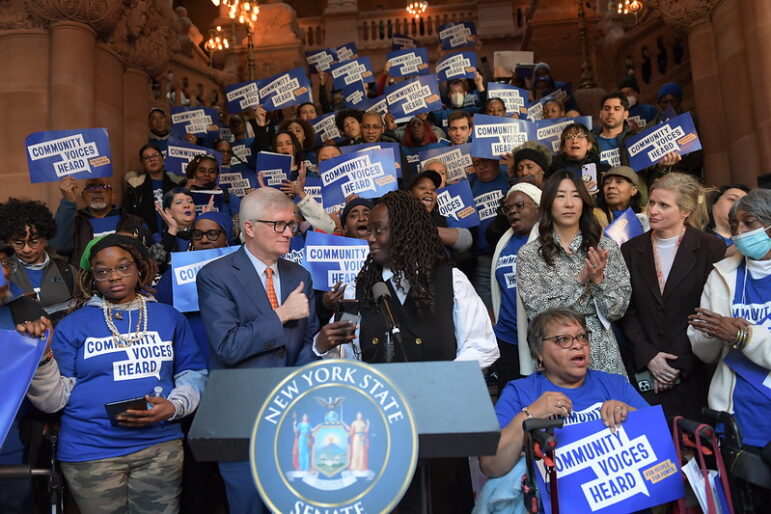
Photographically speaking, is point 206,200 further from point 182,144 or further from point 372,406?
point 372,406

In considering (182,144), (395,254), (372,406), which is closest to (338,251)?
(395,254)

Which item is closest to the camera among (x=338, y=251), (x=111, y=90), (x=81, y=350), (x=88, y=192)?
(x=81, y=350)

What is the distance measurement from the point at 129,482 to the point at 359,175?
355 cm

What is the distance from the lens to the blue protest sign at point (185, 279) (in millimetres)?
4676

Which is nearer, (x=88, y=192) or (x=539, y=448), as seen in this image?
(x=539, y=448)

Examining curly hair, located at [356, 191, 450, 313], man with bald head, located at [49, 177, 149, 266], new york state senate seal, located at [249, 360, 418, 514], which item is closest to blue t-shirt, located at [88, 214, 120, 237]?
man with bald head, located at [49, 177, 149, 266]

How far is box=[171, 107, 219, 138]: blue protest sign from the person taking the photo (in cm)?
1067

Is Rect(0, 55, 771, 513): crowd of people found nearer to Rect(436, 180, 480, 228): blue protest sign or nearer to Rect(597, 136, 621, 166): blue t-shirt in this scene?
Rect(436, 180, 480, 228): blue protest sign

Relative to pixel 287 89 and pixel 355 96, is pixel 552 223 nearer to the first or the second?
pixel 287 89

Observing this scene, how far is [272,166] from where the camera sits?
7391mm

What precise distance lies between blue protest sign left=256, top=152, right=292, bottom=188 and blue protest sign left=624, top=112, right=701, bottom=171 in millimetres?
3389

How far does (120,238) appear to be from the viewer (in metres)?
3.91

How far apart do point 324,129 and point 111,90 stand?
9.82 ft

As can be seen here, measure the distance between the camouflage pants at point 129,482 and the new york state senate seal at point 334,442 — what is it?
72.6 inches
